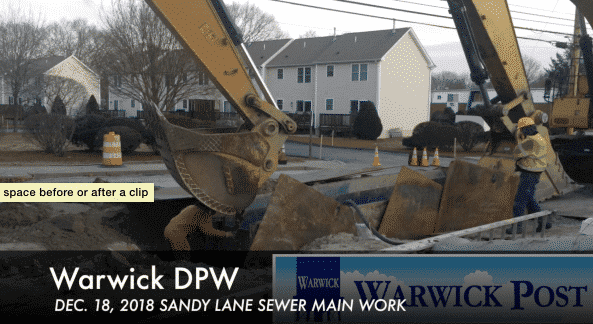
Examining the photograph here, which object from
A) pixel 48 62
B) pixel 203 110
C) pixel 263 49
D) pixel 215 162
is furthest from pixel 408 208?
Answer: pixel 48 62

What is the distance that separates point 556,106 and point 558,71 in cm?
78

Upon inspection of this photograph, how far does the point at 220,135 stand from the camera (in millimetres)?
5254

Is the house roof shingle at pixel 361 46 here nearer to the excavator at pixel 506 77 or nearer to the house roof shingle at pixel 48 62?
the house roof shingle at pixel 48 62

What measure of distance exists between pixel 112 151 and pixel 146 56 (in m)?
6.08

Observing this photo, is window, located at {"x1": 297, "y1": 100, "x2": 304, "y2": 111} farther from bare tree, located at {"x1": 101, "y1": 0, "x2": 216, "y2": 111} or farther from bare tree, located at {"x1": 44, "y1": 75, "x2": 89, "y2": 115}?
bare tree, located at {"x1": 101, "y1": 0, "x2": 216, "y2": 111}

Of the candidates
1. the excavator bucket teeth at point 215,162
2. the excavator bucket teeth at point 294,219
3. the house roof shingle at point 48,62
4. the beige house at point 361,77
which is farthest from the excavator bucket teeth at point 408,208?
the house roof shingle at point 48,62

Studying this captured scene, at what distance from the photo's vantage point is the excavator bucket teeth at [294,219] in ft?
16.5

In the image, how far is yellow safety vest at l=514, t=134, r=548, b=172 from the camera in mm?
7496

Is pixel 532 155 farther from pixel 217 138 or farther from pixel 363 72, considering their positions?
pixel 363 72

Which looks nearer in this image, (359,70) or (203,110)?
(203,110)

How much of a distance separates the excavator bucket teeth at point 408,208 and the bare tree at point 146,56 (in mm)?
15668

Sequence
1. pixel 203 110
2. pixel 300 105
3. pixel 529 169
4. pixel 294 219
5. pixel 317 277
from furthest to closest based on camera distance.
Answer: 1. pixel 300 105
2. pixel 203 110
3. pixel 529 169
4. pixel 294 219
5. pixel 317 277

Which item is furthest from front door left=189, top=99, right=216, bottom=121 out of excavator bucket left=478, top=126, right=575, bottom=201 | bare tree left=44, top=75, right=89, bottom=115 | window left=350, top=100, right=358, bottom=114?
excavator bucket left=478, top=126, right=575, bottom=201

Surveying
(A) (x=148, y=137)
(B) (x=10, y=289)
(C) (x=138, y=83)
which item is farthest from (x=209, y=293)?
(C) (x=138, y=83)
